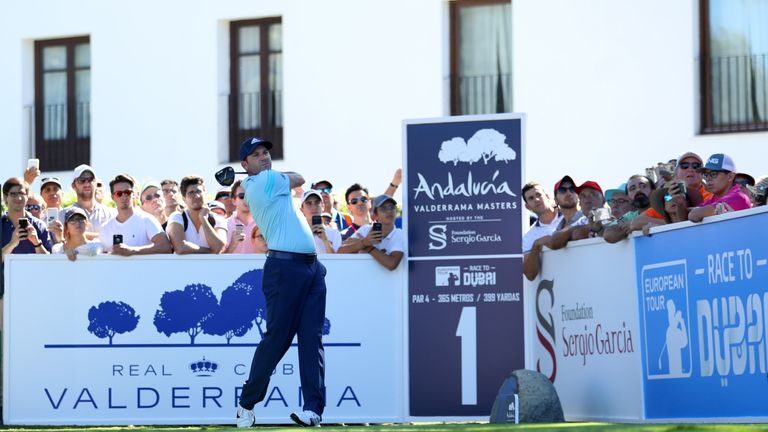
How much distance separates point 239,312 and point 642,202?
3.47 m

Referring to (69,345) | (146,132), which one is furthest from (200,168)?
(69,345)

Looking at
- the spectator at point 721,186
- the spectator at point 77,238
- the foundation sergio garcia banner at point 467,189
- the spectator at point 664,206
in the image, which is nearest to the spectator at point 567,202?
the foundation sergio garcia banner at point 467,189

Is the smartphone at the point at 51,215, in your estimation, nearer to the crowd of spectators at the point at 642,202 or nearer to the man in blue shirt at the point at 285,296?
the man in blue shirt at the point at 285,296

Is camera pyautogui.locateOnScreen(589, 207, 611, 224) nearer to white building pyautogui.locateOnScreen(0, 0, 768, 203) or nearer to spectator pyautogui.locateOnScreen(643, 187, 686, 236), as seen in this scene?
spectator pyautogui.locateOnScreen(643, 187, 686, 236)

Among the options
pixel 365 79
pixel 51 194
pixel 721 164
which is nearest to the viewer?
pixel 721 164

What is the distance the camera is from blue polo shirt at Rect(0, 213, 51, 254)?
1428 cm

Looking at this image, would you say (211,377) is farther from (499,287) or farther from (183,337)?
(499,287)

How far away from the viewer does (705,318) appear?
36.2ft

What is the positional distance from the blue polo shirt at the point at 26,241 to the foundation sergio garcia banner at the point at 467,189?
126 inches

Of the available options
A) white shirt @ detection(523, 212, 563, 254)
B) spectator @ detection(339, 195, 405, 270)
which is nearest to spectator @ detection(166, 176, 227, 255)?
spectator @ detection(339, 195, 405, 270)

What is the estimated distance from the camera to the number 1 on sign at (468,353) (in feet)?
44.2

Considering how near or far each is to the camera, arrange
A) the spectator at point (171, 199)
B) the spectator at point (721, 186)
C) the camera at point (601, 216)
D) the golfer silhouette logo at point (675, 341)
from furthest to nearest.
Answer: the spectator at point (171, 199) < the camera at point (601, 216) < the golfer silhouette logo at point (675, 341) < the spectator at point (721, 186)

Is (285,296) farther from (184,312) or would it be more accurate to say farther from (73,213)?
(73,213)

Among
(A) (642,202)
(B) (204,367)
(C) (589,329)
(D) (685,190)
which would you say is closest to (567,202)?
(A) (642,202)
